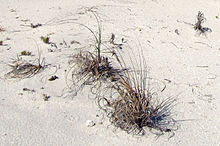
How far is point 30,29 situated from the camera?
461cm

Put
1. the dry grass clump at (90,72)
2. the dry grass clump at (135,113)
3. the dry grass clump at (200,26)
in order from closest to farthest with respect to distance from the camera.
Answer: the dry grass clump at (135,113)
the dry grass clump at (90,72)
the dry grass clump at (200,26)

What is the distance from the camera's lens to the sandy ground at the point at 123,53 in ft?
9.32

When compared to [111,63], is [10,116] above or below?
below

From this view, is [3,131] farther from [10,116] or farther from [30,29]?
[30,29]

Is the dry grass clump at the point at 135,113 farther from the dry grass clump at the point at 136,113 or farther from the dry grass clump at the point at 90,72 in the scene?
the dry grass clump at the point at 90,72

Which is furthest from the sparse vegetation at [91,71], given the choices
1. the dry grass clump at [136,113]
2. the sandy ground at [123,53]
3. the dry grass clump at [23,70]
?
the dry grass clump at [136,113]

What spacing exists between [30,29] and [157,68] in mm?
1834

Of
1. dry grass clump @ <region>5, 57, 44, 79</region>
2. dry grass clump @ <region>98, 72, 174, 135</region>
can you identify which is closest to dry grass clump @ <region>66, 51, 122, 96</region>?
dry grass clump @ <region>5, 57, 44, 79</region>

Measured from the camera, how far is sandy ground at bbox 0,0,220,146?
284 centimetres

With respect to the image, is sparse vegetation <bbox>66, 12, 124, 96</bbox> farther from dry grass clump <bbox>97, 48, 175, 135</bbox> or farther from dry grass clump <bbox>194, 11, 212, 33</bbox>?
dry grass clump <bbox>194, 11, 212, 33</bbox>

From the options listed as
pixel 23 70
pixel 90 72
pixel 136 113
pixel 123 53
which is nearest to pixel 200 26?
pixel 123 53

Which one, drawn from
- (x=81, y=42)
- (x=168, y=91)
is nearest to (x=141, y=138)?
(x=168, y=91)

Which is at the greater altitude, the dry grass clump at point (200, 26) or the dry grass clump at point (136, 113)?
the dry grass clump at point (200, 26)

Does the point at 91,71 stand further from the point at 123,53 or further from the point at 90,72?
the point at 123,53
